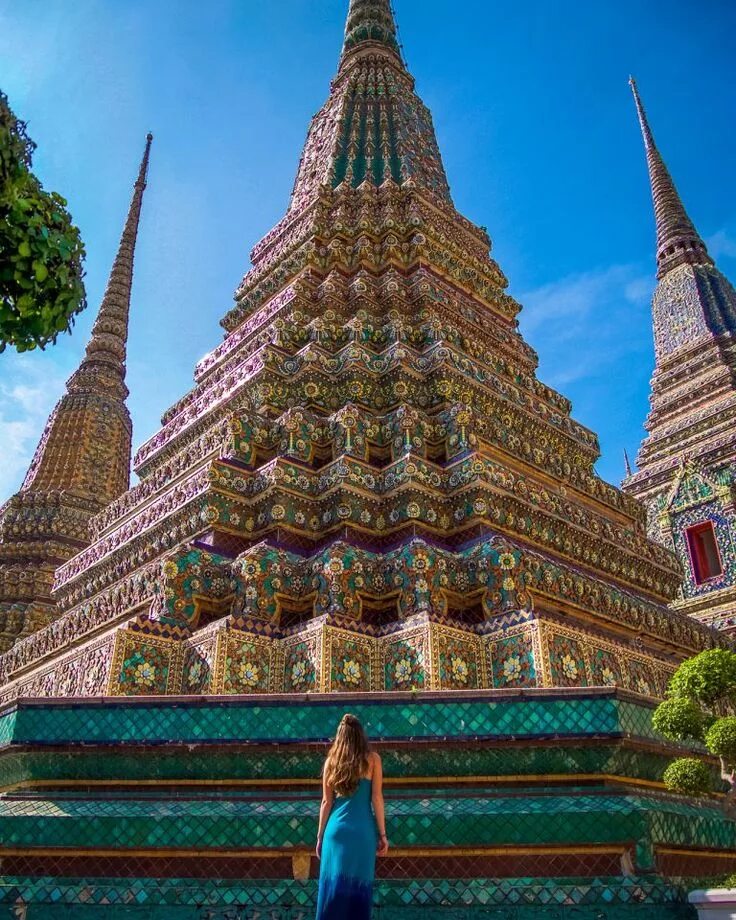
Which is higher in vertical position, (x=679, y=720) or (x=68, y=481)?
(x=68, y=481)

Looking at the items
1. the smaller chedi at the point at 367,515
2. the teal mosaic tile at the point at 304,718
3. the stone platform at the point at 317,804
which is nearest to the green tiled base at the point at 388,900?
the stone platform at the point at 317,804

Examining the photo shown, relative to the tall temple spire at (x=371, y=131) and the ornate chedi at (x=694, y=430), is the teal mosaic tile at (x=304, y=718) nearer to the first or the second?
the tall temple spire at (x=371, y=131)

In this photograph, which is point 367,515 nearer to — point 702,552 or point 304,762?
point 304,762

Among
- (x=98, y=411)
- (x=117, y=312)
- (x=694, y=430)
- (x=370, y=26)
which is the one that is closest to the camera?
(x=370, y=26)

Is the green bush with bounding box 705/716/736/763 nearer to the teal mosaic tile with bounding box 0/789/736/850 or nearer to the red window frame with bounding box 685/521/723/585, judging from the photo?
the teal mosaic tile with bounding box 0/789/736/850

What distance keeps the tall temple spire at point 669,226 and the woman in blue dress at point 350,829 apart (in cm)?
2185

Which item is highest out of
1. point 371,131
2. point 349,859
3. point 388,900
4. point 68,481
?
point 371,131

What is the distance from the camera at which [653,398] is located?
20.2 meters

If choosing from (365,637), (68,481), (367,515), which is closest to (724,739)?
(365,637)

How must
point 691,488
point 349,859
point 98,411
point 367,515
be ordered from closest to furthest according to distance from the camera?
1. point 349,859
2. point 367,515
3. point 691,488
4. point 98,411

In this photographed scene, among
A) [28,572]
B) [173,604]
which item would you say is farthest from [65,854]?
[28,572]

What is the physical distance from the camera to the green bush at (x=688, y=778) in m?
4.29

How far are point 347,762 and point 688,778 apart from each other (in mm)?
1978

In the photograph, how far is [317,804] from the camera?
455 centimetres
